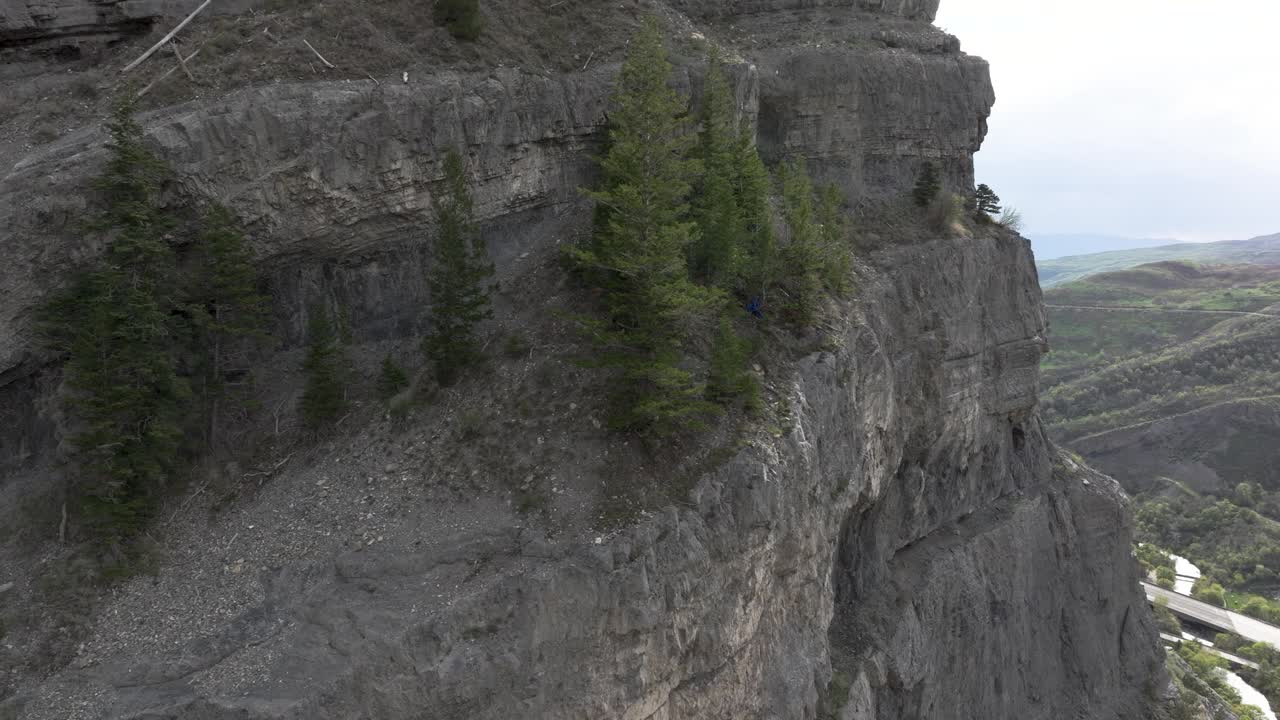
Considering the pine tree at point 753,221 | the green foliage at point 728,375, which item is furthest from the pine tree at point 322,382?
the pine tree at point 753,221

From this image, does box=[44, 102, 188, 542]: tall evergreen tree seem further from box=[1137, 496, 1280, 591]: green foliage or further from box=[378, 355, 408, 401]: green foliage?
box=[1137, 496, 1280, 591]: green foliage

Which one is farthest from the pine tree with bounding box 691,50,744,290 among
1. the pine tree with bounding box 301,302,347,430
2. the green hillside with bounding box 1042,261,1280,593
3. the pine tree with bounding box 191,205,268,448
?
the green hillside with bounding box 1042,261,1280,593

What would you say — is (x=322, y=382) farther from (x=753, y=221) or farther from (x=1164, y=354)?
(x=1164, y=354)

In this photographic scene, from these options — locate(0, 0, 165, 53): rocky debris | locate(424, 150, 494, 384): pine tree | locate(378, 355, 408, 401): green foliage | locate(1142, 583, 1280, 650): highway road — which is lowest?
locate(1142, 583, 1280, 650): highway road

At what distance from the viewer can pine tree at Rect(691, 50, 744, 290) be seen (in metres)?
21.7

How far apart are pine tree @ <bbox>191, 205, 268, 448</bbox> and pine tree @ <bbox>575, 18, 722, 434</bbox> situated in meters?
10.5

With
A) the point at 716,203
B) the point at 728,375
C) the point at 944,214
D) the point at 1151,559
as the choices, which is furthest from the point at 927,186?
the point at 1151,559

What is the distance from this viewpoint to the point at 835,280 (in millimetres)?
26828

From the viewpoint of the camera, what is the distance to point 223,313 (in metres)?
20.6

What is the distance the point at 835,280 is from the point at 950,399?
10.8 meters

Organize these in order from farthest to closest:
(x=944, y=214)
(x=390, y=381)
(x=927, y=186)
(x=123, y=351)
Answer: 1. (x=927, y=186)
2. (x=944, y=214)
3. (x=390, y=381)
4. (x=123, y=351)

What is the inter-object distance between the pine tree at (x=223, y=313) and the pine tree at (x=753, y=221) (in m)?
15.7

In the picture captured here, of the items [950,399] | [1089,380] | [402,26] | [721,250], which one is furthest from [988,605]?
[1089,380]

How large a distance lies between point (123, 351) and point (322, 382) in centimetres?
494
